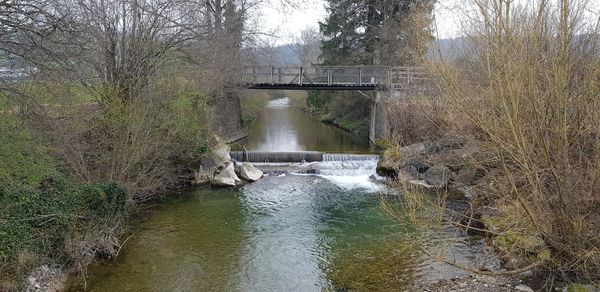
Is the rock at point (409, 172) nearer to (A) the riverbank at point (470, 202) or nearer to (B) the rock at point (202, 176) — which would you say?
(A) the riverbank at point (470, 202)

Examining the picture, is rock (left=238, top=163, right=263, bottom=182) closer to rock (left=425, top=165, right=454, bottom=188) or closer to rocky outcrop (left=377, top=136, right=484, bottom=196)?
rocky outcrop (left=377, top=136, right=484, bottom=196)

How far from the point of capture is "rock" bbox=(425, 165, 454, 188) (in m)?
15.0

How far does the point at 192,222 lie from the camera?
11461mm

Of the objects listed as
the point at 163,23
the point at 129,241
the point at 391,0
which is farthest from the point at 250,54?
the point at 129,241

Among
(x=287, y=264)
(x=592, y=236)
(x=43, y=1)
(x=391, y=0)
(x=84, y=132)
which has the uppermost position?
(x=391, y=0)

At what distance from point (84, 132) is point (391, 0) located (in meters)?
20.9

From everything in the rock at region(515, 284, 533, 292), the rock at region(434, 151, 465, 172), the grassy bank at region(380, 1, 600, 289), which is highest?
the grassy bank at region(380, 1, 600, 289)

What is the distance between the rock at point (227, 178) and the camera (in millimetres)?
15148

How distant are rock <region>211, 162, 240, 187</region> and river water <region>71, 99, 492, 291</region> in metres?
0.46

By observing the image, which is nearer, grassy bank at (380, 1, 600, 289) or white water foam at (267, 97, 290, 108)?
grassy bank at (380, 1, 600, 289)

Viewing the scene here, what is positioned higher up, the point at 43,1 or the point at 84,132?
the point at 43,1

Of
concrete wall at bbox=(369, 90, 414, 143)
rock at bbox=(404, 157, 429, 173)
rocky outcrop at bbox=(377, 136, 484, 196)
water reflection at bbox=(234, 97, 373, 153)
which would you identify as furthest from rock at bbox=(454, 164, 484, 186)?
water reflection at bbox=(234, 97, 373, 153)

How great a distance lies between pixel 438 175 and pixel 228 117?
1181 centimetres

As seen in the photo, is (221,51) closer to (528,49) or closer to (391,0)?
(391,0)
